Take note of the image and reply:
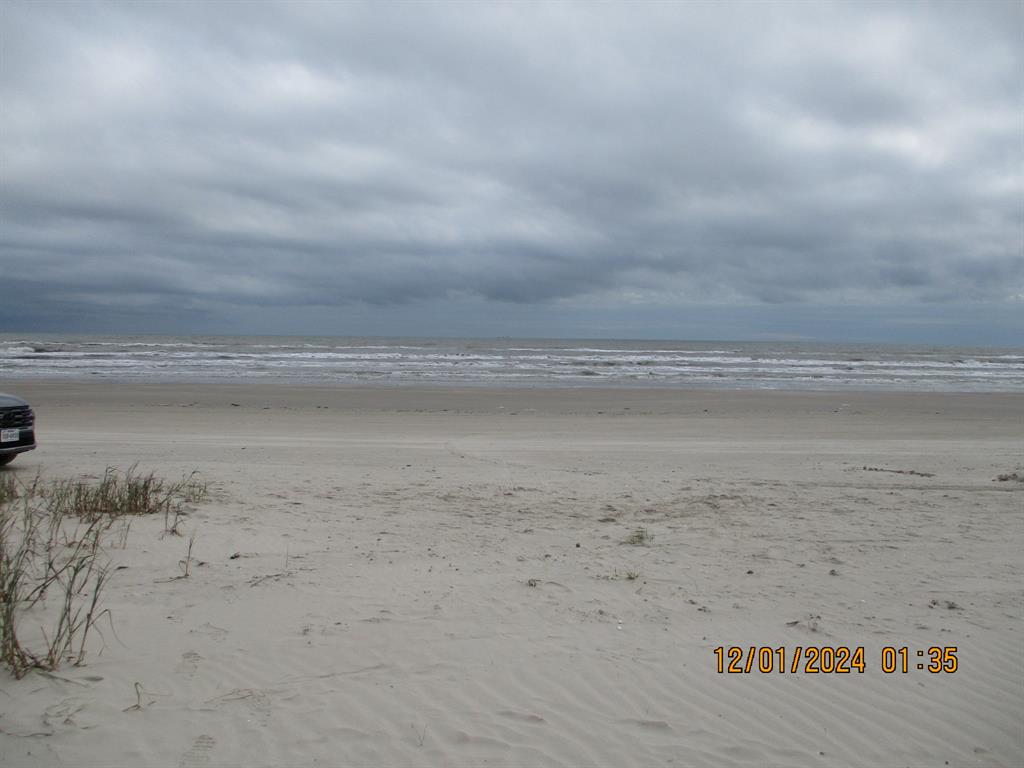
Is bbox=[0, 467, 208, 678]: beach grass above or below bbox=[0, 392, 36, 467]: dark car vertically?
below

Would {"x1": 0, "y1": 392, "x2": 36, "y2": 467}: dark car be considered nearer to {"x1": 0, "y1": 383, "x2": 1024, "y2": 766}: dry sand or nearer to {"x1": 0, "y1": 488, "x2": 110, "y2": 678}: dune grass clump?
{"x1": 0, "y1": 383, "x2": 1024, "y2": 766}: dry sand

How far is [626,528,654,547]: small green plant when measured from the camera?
6023 mm

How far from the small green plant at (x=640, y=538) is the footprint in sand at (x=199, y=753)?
3.88m

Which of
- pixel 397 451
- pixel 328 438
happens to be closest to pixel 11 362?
pixel 328 438

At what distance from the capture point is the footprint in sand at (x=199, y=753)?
287 cm

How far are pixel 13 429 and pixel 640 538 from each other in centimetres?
835

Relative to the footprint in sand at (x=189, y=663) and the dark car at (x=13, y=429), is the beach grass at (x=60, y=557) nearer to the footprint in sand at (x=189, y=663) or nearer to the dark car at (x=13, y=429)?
the footprint in sand at (x=189, y=663)

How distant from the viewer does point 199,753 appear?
2.94m
